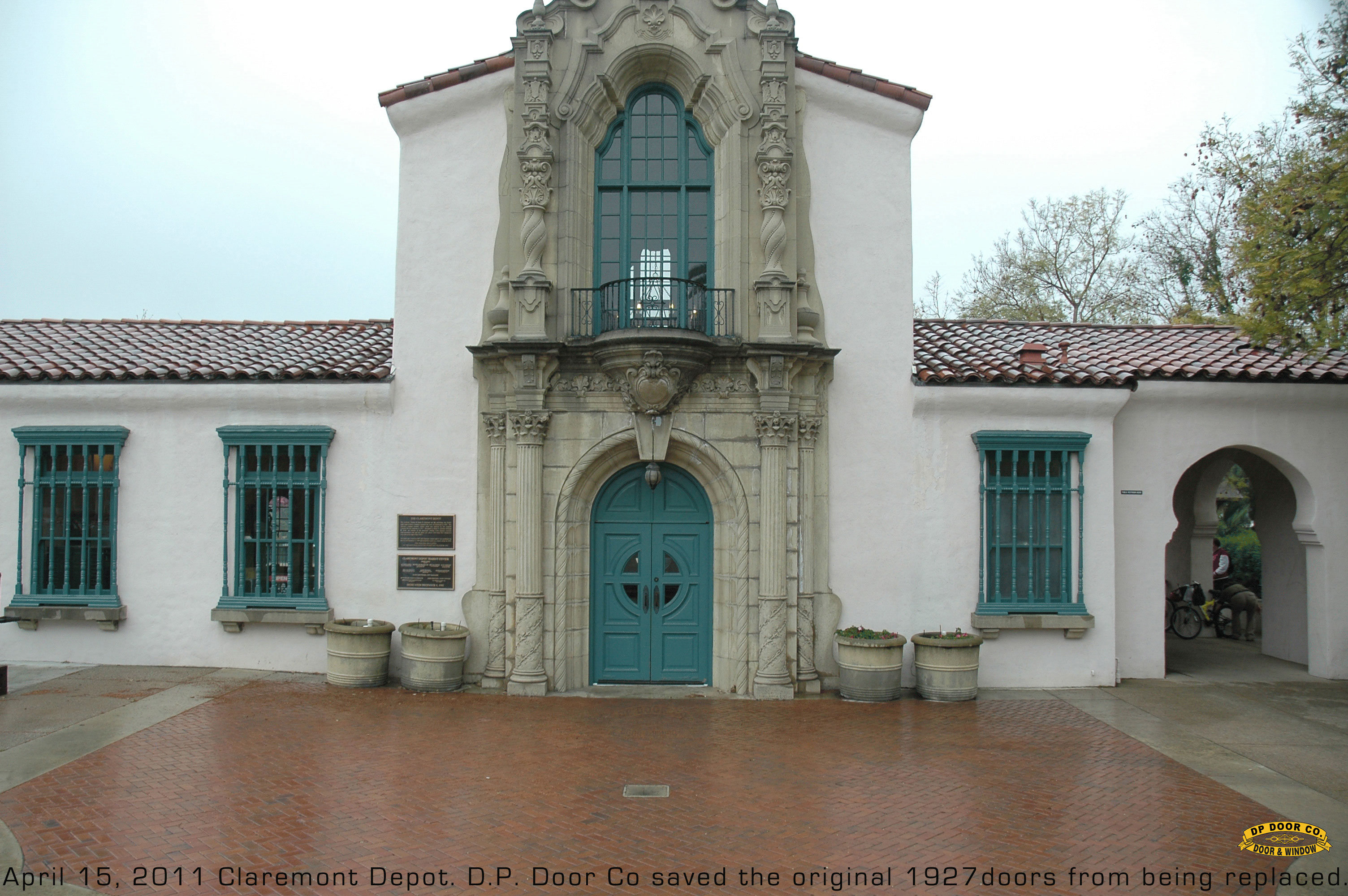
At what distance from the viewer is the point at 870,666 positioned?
35.9ft

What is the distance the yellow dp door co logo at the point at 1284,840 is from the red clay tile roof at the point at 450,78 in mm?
11645

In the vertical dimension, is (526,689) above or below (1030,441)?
below

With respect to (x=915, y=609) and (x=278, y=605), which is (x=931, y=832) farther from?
(x=278, y=605)

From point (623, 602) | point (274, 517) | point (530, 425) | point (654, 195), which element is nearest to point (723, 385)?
point (530, 425)

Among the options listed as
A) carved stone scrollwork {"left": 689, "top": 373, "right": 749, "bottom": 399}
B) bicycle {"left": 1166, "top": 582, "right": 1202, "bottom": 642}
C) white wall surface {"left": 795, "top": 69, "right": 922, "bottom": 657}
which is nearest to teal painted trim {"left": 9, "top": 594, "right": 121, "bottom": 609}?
carved stone scrollwork {"left": 689, "top": 373, "right": 749, "bottom": 399}

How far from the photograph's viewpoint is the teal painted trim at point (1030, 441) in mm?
11758

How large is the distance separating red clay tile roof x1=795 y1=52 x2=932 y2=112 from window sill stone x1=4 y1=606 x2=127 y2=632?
469 inches

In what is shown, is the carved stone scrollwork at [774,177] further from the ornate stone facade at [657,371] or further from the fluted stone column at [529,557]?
the fluted stone column at [529,557]

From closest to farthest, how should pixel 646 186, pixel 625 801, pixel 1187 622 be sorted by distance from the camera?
pixel 625 801, pixel 646 186, pixel 1187 622

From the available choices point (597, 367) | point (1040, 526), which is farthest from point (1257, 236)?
point (597, 367)

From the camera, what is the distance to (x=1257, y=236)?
10883mm

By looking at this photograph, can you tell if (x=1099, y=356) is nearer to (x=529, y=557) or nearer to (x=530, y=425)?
(x=530, y=425)

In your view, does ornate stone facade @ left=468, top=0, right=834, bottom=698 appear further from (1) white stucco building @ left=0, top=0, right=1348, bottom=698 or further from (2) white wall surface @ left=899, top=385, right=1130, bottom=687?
(2) white wall surface @ left=899, top=385, right=1130, bottom=687

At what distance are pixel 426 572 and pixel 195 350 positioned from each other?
5378 mm
